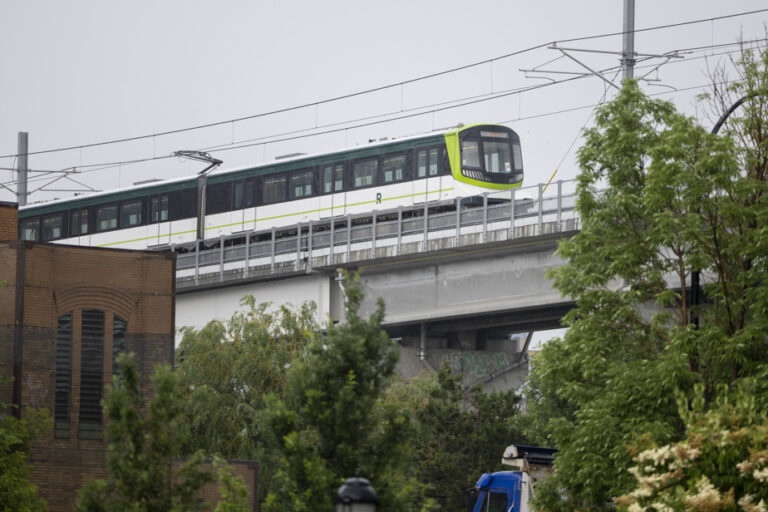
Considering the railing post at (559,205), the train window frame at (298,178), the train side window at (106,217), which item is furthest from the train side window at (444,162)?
the train side window at (106,217)

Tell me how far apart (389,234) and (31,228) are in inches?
1065

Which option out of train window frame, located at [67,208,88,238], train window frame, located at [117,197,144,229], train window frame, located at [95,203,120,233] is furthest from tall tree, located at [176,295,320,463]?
train window frame, located at [67,208,88,238]

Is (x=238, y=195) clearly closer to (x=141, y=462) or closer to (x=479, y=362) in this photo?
(x=479, y=362)

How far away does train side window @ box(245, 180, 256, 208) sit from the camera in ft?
181

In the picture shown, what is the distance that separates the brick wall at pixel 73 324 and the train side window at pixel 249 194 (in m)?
26.1

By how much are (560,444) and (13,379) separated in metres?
10.5

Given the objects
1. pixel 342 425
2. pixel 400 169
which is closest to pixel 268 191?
pixel 400 169

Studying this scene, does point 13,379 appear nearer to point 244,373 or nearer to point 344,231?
point 244,373

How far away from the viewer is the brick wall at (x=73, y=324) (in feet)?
89.4

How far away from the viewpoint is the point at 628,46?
35500mm

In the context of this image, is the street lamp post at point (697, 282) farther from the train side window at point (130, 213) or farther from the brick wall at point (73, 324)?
the train side window at point (130, 213)

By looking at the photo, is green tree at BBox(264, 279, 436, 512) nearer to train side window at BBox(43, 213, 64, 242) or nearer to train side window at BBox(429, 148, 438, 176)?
train side window at BBox(429, 148, 438, 176)

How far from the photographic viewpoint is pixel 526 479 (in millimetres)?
25609

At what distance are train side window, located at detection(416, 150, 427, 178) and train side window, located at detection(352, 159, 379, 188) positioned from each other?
2.08 m
